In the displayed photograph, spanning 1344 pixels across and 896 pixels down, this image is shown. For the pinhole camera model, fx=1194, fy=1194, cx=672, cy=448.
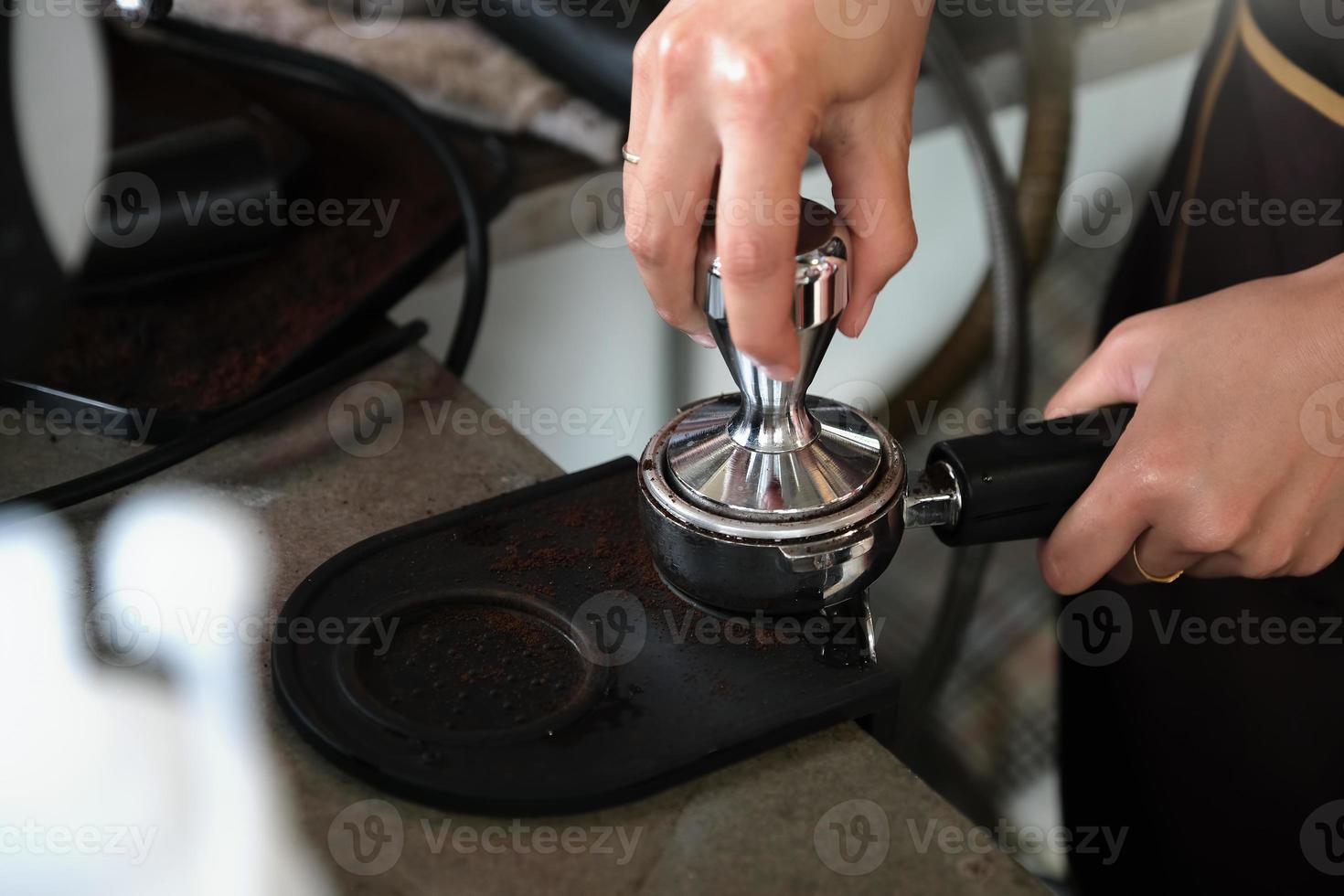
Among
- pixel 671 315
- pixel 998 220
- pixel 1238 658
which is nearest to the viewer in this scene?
pixel 671 315

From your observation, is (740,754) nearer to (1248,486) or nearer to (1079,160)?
(1248,486)

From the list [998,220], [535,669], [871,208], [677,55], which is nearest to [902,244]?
[871,208]

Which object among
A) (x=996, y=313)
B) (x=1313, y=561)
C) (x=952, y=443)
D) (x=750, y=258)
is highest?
(x=750, y=258)

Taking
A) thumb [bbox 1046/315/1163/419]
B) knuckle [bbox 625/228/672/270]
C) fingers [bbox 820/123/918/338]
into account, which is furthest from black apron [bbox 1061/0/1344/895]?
knuckle [bbox 625/228/672/270]

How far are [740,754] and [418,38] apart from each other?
0.74 metres

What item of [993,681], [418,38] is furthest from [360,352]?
[993,681]

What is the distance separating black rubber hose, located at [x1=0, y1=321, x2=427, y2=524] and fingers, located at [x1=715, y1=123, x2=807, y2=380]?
0.28 meters

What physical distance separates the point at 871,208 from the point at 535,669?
24 centimetres

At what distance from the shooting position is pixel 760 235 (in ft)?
1.42

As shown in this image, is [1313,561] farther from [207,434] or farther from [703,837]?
[207,434]

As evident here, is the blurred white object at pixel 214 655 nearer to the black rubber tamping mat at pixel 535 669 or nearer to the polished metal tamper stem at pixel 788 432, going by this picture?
the black rubber tamping mat at pixel 535 669

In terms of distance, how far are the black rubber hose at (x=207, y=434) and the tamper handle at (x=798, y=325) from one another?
0.83ft

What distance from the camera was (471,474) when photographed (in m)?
0.61

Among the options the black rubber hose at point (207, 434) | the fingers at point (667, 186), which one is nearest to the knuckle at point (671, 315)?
the fingers at point (667, 186)
